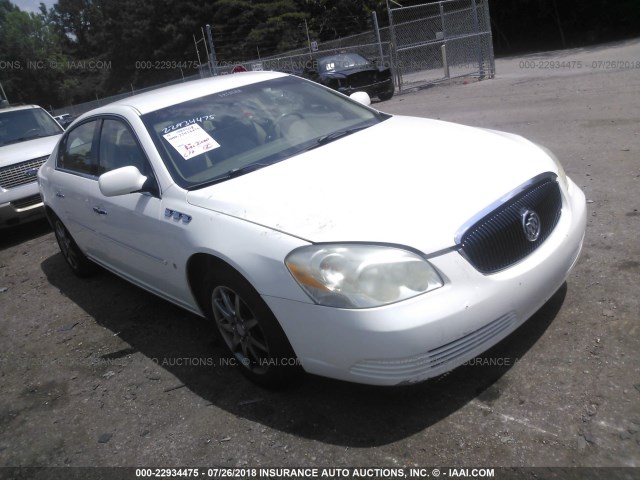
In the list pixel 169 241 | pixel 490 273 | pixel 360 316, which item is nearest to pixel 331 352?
pixel 360 316

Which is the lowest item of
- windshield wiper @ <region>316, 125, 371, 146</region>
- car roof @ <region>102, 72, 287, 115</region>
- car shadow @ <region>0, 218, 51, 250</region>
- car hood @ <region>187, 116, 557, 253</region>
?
car shadow @ <region>0, 218, 51, 250</region>

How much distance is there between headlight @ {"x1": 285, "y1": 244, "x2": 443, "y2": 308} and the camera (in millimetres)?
2520

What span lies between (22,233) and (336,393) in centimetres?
702

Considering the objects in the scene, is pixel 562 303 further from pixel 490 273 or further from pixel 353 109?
pixel 353 109

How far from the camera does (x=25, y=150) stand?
8.09 metres

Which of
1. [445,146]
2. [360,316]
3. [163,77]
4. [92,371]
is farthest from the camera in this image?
[163,77]

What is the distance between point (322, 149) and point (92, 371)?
83.5 inches

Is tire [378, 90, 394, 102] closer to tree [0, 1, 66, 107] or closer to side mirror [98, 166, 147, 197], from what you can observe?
side mirror [98, 166, 147, 197]

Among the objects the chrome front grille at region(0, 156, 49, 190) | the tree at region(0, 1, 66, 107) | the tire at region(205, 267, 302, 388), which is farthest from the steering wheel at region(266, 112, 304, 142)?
the tree at region(0, 1, 66, 107)

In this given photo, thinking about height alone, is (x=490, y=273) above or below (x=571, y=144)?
above

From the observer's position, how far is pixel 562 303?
11.4 ft

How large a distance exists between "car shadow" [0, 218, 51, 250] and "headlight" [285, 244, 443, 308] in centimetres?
661

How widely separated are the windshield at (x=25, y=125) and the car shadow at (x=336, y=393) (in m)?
6.21

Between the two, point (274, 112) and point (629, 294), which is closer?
point (629, 294)
